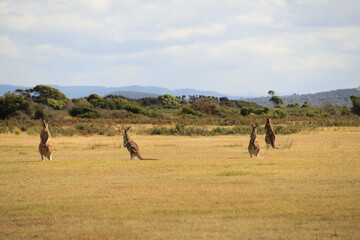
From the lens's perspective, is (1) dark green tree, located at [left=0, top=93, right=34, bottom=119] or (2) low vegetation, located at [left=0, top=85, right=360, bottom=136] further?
(1) dark green tree, located at [left=0, top=93, right=34, bottom=119]

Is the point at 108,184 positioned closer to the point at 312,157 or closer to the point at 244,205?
the point at 244,205

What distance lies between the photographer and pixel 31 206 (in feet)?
36.4

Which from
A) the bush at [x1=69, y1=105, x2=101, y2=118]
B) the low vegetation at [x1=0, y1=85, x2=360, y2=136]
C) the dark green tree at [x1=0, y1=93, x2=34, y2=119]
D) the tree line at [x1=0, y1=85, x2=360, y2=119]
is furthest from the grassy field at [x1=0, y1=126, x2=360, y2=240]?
the bush at [x1=69, y1=105, x2=101, y2=118]

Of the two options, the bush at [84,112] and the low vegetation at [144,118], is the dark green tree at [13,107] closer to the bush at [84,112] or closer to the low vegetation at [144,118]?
the low vegetation at [144,118]

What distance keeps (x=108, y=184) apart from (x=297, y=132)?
28.8 meters

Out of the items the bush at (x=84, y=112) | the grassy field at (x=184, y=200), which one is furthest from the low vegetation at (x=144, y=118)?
the grassy field at (x=184, y=200)

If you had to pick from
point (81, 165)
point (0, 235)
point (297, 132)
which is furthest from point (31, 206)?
point (297, 132)

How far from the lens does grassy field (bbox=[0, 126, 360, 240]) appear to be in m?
8.78

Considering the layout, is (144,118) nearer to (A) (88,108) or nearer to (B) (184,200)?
(A) (88,108)

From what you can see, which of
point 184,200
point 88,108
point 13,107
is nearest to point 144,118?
point 88,108

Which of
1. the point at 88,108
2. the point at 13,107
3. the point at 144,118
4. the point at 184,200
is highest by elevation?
the point at 88,108

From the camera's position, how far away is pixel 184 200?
11273mm

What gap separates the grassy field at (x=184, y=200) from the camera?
878 cm

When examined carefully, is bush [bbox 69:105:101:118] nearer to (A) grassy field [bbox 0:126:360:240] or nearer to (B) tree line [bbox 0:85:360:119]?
(B) tree line [bbox 0:85:360:119]
